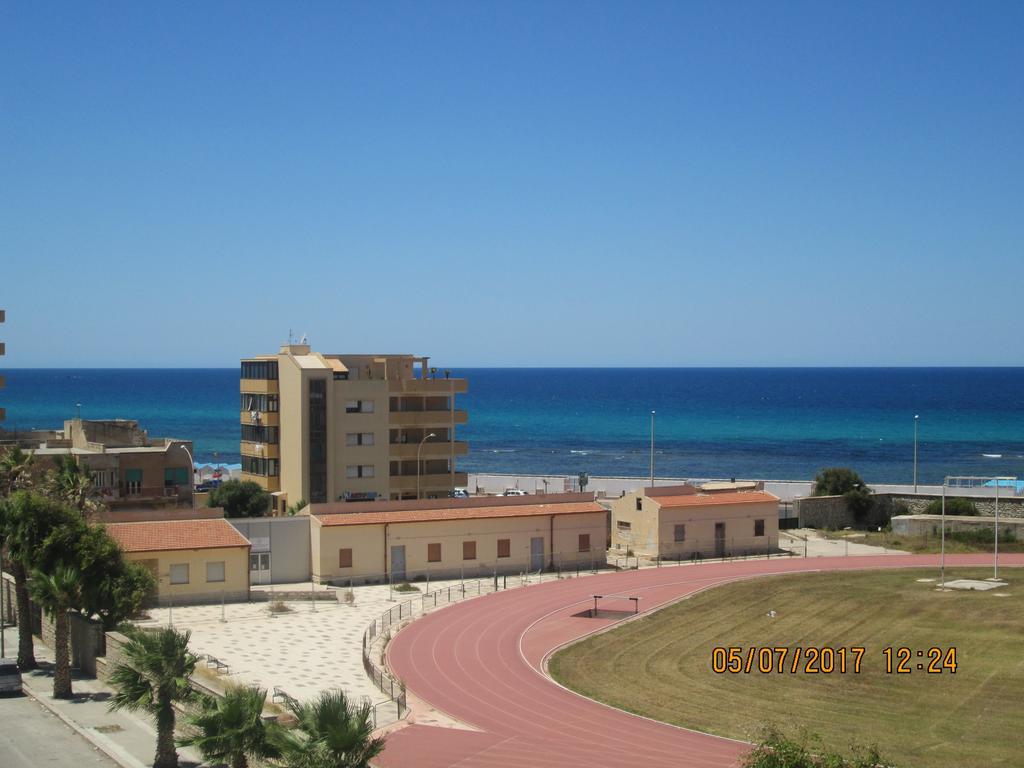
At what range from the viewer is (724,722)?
31688 mm

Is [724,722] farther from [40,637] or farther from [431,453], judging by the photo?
[431,453]

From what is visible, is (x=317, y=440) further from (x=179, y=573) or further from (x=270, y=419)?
(x=179, y=573)

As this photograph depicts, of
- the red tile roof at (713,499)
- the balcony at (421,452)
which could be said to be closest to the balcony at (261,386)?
the balcony at (421,452)

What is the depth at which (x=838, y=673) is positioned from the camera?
37875 mm

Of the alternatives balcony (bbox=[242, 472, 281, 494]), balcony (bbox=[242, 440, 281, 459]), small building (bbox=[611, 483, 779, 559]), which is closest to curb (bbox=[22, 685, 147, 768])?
small building (bbox=[611, 483, 779, 559])

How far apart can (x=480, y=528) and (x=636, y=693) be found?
76.7ft

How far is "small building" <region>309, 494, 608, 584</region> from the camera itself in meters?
55.1

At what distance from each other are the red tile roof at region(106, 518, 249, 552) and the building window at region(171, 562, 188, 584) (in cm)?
80

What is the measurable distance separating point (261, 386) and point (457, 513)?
22.9 m

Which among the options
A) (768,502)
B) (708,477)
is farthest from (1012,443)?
(768,502)

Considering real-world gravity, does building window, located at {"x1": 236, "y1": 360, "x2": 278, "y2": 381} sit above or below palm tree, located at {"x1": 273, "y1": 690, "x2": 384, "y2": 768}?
above

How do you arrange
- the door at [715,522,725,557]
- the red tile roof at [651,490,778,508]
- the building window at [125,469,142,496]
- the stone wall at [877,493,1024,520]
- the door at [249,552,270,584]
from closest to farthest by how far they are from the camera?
the door at [249,552,270,584] < the building window at [125,469,142,496] < the red tile roof at [651,490,778,508] < the door at [715,522,725,557] < the stone wall at [877,493,1024,520]

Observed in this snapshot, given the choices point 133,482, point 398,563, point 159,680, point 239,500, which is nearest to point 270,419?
point 239,500

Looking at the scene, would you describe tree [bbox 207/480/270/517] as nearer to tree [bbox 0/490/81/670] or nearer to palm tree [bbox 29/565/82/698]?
tree [bbox 0/490/81/670]
